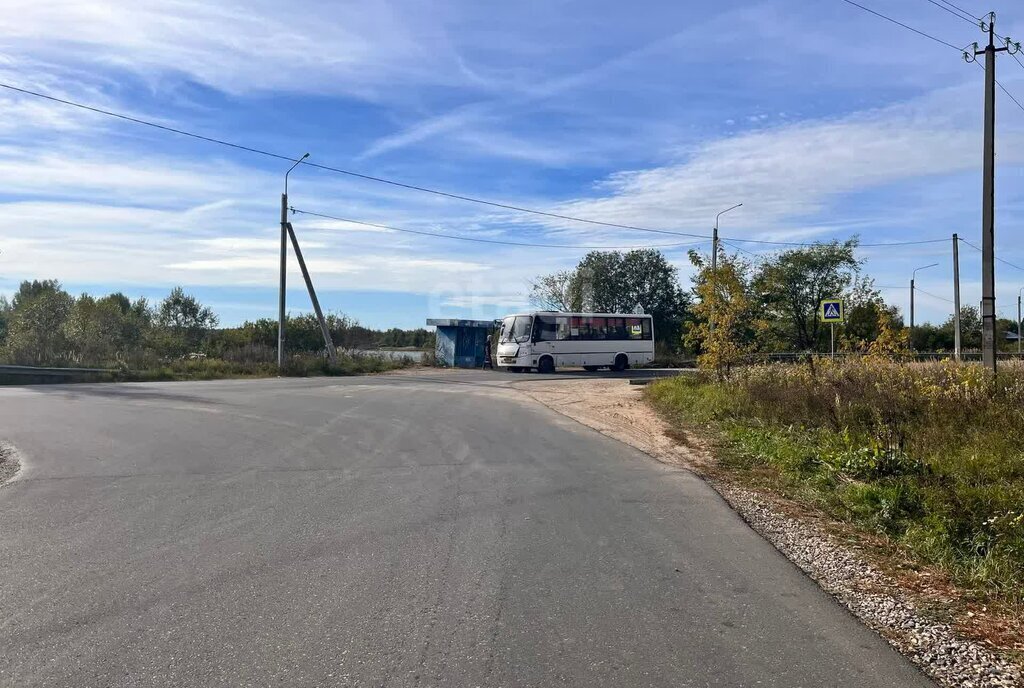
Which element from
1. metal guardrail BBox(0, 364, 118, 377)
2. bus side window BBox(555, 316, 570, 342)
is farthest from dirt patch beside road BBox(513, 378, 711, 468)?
metal guardrail BBox(0, 364, 118, 377)

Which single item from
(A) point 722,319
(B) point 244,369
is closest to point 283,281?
(B) point 244,369

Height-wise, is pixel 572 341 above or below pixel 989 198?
below

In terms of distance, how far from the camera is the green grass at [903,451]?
627cm

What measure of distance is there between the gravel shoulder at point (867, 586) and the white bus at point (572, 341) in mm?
23497

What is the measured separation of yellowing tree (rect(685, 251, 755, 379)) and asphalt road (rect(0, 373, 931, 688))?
27.9 ft

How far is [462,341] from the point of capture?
40.7m

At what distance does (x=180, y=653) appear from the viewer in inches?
161

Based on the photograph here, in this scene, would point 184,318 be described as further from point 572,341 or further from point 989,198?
point 989,198

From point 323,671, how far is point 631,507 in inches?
173

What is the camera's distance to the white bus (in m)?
35.3

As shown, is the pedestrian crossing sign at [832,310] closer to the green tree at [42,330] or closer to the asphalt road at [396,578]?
the asphalt road at [396,578]

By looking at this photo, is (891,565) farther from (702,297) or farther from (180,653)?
(702,297)

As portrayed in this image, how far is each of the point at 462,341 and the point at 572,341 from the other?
276 inches

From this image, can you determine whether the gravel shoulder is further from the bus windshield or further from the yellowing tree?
the bus windshield
